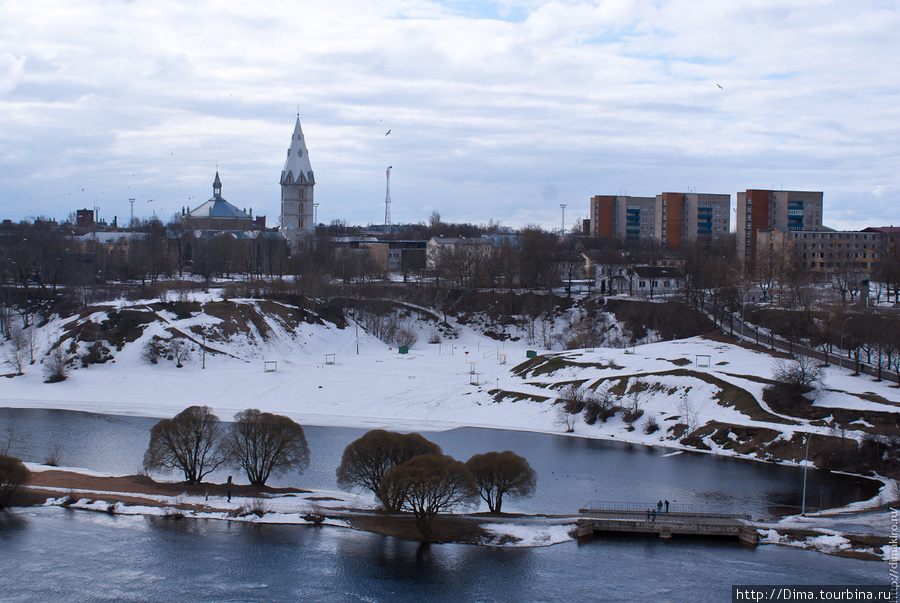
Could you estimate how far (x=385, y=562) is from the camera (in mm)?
26344

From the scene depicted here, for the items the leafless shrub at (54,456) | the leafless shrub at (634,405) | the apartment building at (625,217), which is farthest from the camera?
the apartment building at (625,217)

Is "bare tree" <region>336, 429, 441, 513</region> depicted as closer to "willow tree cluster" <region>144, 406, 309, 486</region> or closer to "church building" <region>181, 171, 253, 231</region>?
"willow tree cluster" <region>144, 406, 309, 486</region>

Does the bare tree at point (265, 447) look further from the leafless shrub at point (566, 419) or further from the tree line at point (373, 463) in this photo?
the leafless shrub at point (566, 419)

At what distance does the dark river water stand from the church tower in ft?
297

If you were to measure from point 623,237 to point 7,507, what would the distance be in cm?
12141

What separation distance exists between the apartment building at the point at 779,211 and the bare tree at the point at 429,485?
97.7 metres

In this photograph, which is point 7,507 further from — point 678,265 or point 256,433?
point 678,265

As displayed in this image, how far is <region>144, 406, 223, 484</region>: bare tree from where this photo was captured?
3403 cm

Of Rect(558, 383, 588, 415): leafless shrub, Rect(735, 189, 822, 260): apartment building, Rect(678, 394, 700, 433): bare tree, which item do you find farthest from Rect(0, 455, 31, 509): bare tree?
Rect(735, 189, 822, 260): apartment building

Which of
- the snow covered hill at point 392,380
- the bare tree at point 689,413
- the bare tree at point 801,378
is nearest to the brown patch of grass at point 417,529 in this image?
the snow covered hill at point 392,380

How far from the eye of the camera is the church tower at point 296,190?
4744 inches

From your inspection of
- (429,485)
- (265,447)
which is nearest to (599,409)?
(265,447)

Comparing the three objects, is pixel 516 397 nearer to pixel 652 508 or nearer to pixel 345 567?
pixel 652 508

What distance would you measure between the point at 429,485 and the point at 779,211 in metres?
104
